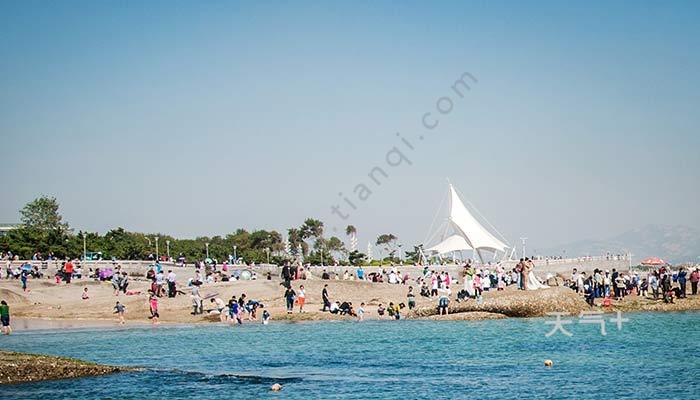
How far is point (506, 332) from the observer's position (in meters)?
38.4

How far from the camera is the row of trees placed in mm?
92125

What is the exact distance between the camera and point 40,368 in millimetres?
25078

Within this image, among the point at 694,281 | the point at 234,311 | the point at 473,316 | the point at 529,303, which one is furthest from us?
the point at 694,281

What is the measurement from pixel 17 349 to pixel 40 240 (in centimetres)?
6179

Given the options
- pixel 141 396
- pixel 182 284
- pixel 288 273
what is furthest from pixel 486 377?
pixel 182 284

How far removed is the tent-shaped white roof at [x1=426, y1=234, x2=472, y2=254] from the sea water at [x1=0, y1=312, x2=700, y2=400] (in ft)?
222

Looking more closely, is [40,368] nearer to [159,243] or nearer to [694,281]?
[694,281]

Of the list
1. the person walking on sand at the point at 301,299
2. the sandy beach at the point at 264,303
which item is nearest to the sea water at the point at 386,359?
the sandy beach at the point at 264,303

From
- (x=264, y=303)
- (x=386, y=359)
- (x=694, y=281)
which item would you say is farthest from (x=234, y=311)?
(x=694, y=281)

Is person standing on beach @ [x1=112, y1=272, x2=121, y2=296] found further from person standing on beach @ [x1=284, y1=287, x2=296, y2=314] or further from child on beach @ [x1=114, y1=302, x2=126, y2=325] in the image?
person standing on beach @ [x1=284, y1=287, x2=296, y2=314]

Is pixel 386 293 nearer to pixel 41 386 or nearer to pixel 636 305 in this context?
pixel 636 305

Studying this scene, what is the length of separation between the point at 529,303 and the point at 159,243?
106m

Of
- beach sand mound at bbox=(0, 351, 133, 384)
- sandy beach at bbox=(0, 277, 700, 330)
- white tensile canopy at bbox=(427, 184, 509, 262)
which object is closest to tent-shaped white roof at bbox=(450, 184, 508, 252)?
white tensile canopy at bbox=(427, 184, 509, 262)

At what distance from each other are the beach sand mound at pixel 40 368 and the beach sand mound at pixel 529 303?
2236 centimetres
